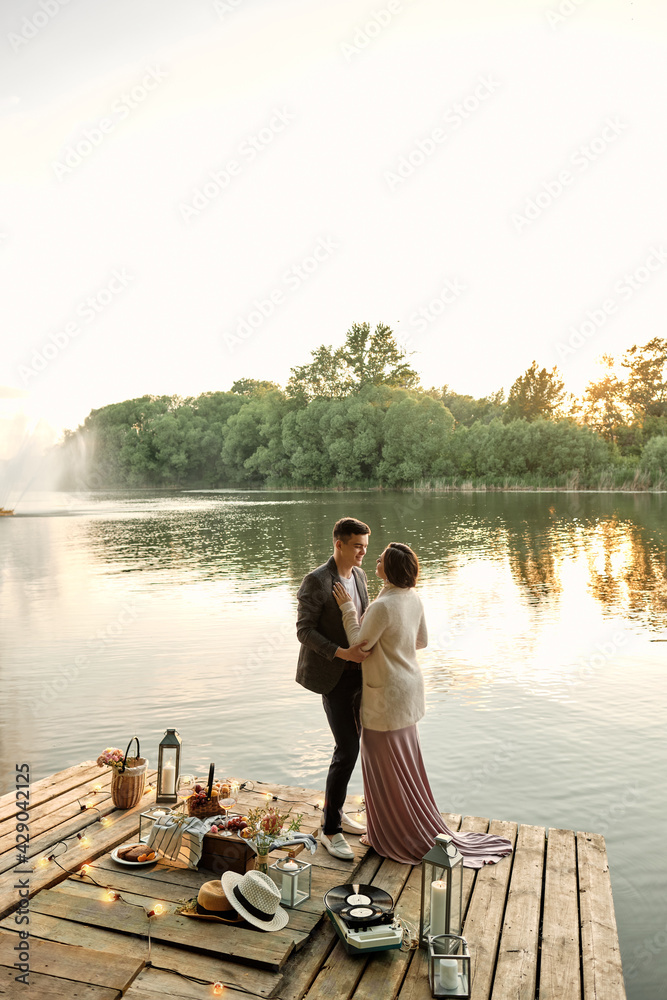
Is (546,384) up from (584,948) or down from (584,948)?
up

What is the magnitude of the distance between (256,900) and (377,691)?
127cm

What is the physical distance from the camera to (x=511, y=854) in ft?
15.5

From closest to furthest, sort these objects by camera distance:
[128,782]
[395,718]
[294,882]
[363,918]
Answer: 1. [363,918]
2. [294,882]
3. [395,718]
4. [128,782]

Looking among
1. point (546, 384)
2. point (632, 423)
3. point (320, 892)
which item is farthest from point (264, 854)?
point (546, 384)

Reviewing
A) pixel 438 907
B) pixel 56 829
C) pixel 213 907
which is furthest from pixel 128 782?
pixel 438 907

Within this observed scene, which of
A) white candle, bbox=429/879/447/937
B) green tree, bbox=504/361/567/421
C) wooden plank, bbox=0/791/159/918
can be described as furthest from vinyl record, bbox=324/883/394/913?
green tree, bbox=504/361/567/421

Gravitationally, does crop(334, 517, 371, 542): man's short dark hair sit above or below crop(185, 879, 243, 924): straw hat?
above

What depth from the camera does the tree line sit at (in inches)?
2689

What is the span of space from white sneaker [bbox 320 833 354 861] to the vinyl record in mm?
484

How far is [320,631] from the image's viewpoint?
15.6ft

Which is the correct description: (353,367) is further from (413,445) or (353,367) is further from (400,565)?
(400,565)

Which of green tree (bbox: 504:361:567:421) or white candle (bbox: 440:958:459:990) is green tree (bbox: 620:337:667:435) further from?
white candle (bbox: 440:958:459:990)

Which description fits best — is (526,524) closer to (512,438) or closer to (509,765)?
(509,765)

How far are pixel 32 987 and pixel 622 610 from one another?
1362 centimetres
